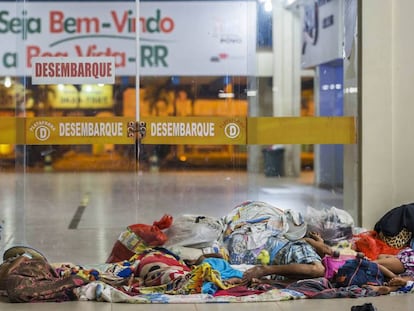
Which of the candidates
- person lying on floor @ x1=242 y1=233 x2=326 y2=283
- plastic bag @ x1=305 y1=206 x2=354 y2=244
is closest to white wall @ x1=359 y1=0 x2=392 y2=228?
plastic bag @ x1=305 y1=206 x2=354 y2=244

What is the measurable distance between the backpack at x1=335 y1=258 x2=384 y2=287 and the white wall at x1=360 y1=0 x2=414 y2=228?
5.84 ft

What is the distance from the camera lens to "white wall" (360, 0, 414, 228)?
754 cm

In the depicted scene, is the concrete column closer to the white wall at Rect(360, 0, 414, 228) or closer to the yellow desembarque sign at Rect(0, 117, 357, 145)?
the yellow desembarque sign at Rect(0, 117, 357, 145)

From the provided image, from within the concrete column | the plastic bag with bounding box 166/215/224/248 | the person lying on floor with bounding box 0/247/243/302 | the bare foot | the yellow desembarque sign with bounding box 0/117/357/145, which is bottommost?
the bare foot

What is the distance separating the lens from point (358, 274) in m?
5.76

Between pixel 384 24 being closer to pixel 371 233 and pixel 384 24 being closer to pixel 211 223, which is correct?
pixel 371 233

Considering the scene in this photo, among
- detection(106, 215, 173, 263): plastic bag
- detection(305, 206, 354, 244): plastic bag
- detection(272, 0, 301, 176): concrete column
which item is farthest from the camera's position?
detection(272, 0, 301, 176): concrete column

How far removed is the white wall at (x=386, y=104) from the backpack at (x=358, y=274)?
5.84ft

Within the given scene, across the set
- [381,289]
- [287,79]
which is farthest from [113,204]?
[287,79]

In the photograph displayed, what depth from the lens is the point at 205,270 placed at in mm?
5574

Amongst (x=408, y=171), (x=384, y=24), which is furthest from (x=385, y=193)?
(x=384, y=24)

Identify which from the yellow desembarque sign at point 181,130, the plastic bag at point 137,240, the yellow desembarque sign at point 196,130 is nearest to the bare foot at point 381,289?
the plastic bag at point 137,240

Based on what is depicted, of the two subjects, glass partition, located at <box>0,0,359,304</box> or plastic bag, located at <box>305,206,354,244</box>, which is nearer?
plastic bag, located at <box>305,206,354,244</box>

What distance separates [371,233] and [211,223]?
1.46 metres
